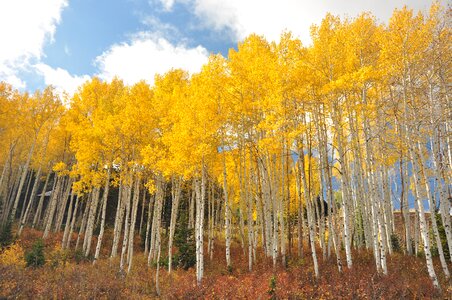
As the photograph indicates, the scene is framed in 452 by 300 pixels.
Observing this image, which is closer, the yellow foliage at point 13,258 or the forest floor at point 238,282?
the forest floor at point 238,282

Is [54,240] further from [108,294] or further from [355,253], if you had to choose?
[355,253]

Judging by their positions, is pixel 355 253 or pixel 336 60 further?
pixel 355 253

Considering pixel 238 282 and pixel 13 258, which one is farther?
pixel 13 258

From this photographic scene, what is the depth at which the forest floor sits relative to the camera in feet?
28.0

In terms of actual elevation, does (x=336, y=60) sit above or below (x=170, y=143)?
above

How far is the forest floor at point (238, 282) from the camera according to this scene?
336 inches

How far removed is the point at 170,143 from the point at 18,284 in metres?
7.04

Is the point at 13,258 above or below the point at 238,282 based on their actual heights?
above

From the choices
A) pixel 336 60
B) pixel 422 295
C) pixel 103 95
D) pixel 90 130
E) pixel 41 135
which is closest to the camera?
pixel 422 295

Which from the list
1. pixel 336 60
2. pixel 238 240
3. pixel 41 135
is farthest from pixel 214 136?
pixel 41 135

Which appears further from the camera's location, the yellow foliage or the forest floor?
the yellow foliage

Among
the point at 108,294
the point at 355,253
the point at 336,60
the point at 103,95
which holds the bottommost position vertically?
the point at 108,294

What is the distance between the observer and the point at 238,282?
1039 cm

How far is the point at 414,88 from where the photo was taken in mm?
10008
